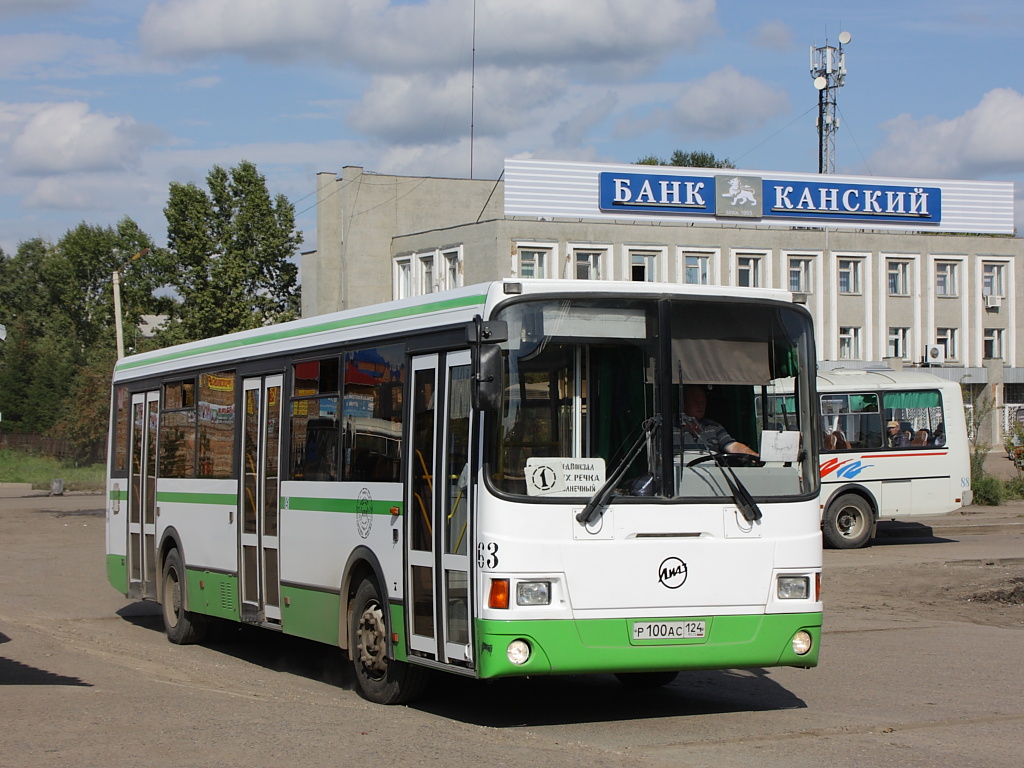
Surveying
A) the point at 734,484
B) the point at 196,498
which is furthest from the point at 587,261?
the point at 734,484

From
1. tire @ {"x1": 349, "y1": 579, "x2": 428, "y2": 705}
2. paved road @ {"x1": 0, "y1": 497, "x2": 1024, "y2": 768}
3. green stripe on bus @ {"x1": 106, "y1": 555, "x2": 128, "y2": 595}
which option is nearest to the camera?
paved road @ {"x1": 0, "y1": 497, "x2": 1024, "y2": 768}

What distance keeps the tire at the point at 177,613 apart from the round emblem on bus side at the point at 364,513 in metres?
4.26

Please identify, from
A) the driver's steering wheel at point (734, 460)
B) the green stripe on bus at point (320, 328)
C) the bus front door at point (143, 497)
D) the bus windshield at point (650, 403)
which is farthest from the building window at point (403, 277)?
the driver's steering wheel at point (734, 460)

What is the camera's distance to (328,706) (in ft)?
28.9

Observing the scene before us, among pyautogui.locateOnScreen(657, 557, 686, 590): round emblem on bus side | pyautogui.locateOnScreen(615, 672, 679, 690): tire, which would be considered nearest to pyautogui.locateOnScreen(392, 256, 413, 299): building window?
pyautogui.locateOnScreen(615, 672, 679, 690): tire

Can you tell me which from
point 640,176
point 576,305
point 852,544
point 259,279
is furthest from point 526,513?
point 259,279

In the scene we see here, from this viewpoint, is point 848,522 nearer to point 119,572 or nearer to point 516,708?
point 119,572

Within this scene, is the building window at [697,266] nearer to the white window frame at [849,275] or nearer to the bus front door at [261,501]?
the white window frame at [849,275]

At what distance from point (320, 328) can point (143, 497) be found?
4.86 metres

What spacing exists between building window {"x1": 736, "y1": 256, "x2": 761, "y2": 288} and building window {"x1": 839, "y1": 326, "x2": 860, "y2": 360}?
203 inches

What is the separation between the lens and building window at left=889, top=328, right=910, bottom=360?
210 feet

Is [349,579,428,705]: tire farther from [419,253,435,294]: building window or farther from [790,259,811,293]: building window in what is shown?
[790,259,811,293]: building window

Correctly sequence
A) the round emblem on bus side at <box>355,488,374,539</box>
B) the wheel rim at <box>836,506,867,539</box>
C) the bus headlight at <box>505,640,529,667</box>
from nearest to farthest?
the bus headlight at <box>505,640,529,667</box>, the round emblem on bus side at <box>355,488,374,539</box>, the wheel rim at <box>836,506,867,539</box>

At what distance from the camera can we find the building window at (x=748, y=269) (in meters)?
61.4
